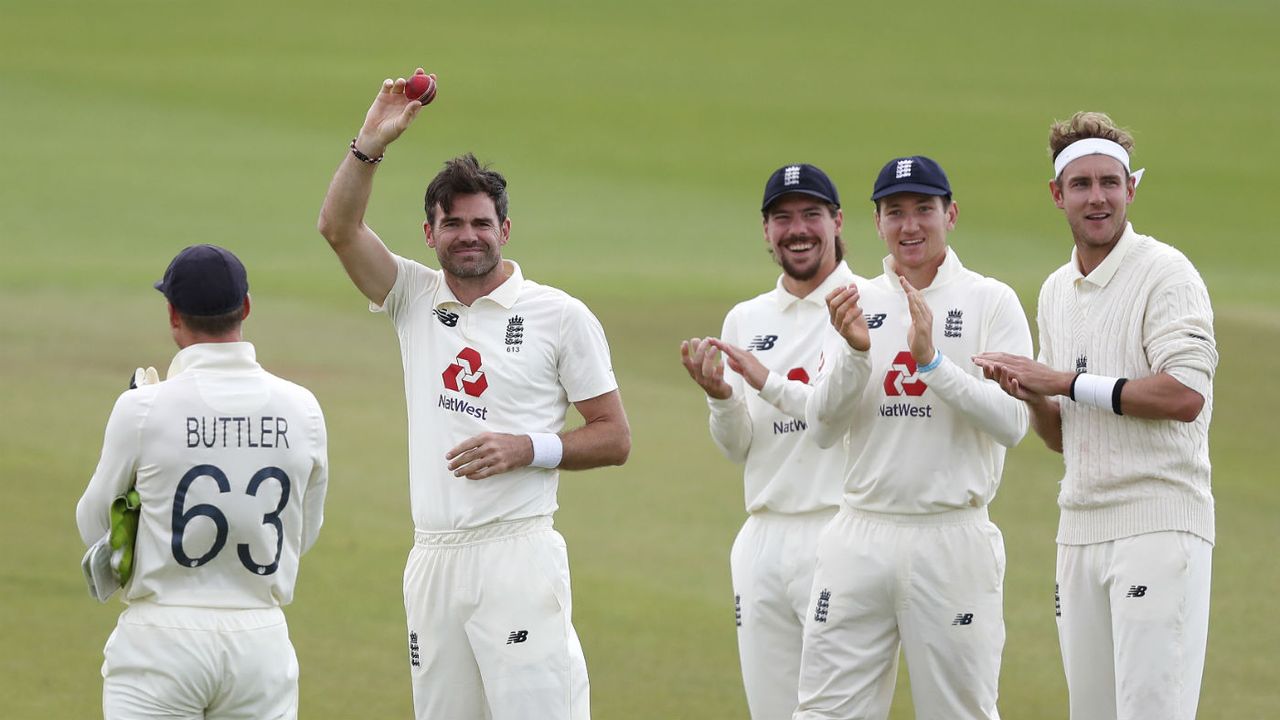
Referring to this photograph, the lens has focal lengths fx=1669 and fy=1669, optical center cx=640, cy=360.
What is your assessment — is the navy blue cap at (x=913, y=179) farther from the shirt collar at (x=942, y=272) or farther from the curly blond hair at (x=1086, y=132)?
the curly blond hair at (x=1086, y=132)

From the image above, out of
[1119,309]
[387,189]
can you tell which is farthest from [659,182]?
[1119,309]

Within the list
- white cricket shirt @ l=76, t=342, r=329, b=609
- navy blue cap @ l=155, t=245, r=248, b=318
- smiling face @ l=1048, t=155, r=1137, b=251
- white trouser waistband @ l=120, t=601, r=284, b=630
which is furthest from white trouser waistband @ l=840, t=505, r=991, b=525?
navy blue cap @ l=155, t=245, r=248, b=318

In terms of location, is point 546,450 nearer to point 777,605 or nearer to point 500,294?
point 500,294

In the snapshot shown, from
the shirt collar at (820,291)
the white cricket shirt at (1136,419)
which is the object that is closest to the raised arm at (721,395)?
the shirt collar at (820,291)

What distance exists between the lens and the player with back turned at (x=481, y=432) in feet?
16.5

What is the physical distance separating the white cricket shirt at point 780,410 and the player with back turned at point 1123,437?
2.90 ft

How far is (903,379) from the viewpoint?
5.59 metres

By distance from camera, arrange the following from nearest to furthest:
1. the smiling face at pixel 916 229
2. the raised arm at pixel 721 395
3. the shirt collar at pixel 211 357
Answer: the shirt collar at pixel 211 357 → the smiling face at pixel 916 229 → the raised arm at pixel 721 395

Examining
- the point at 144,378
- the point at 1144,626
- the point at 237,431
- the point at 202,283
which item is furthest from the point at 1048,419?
the point at 144,378

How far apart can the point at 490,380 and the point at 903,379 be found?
4.61 ft

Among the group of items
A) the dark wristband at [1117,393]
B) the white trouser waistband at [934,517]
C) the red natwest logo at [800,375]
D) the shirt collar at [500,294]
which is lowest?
the white trouser waistband at [934,517]

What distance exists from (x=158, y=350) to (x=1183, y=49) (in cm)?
3101

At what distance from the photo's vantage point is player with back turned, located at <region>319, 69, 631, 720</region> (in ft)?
16.5

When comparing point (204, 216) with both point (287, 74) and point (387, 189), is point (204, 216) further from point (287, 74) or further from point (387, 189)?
point (287, 74)
